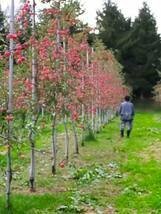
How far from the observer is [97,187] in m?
12.5

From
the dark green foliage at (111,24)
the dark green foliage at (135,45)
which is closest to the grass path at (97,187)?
the dark green foliage at (135,45)

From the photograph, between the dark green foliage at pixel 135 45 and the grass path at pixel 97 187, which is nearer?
the grass path at pixel 97 187

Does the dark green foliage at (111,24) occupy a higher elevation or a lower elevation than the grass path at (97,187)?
higher

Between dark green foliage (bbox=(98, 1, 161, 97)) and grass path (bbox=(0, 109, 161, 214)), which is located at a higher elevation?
dark green foliage (bbox=(98, 1, 161, 97))

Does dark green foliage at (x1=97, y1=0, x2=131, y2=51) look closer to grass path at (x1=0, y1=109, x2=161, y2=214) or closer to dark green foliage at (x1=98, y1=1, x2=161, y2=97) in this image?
dark green foliage at (x1=98, y1=1, x2=161, y2=97)

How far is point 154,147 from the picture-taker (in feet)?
68.4

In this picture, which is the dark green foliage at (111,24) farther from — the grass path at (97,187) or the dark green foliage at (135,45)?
the grass path at (97,187)

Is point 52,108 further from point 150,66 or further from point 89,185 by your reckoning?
point 150,66

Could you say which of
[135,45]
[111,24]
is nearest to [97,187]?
[135,45]

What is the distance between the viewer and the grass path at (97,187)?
34.8ft

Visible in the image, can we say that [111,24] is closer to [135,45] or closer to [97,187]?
[135,45]

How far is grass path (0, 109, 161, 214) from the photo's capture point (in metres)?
10.6

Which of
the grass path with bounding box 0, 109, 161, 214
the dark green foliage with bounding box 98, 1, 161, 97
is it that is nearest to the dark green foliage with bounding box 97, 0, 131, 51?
the dark green foliage with bounding box 98, 1, 161, 97

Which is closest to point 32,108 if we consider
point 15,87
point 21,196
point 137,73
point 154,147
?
point 15,87
